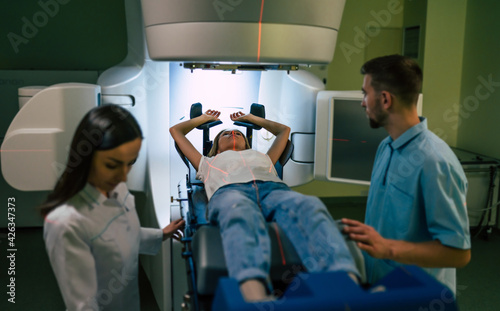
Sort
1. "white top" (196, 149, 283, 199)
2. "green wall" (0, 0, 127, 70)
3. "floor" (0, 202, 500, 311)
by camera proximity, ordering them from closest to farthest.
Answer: "white top" (196, 149, 283, 199), "floor" (0, 202, 500, 311), "green wall" (0, 0, 127, 70)

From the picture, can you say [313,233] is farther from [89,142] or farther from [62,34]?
[62,34]

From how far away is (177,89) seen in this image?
2.14 metres

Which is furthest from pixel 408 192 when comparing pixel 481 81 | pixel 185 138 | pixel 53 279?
pixel 481 81

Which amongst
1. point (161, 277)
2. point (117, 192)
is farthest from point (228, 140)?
point (117, 192)

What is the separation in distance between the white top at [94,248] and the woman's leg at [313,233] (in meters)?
0.41

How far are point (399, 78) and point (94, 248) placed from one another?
0.87 meters

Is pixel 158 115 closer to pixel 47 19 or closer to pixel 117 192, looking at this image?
pixel 117 192

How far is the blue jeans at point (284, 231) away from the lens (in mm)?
1066

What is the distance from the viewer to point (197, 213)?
1.60 m

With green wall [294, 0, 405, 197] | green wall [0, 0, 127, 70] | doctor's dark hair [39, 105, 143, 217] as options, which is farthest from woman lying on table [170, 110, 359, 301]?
green wall [294, 0, 405, 197]

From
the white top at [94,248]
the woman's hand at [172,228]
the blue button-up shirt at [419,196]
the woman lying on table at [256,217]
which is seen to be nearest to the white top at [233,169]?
the woman lying on table at [256,217]

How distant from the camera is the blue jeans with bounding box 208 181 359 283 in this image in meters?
1.07

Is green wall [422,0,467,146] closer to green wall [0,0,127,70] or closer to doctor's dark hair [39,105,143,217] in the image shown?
green wall [0,0,127,70]

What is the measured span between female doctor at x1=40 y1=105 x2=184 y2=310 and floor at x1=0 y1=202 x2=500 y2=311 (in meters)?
1.41
